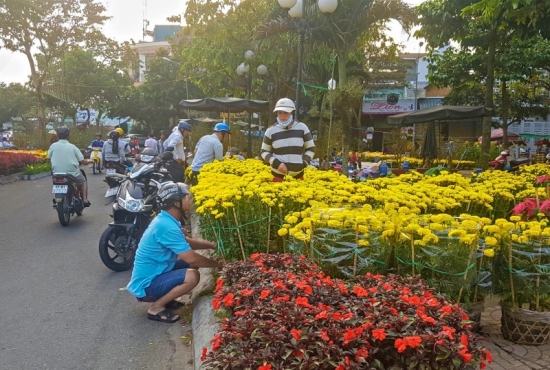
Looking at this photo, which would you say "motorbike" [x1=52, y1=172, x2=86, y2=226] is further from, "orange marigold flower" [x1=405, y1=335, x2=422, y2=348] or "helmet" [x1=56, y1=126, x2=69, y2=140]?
"orange marigold flower" [x1=405, y1=335, x2=422, y2=348]

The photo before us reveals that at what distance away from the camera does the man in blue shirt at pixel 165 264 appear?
5.30m

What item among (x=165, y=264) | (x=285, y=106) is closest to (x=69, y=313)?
(x=165, y=264)

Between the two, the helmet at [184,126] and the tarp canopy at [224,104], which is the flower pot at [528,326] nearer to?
the helmet at [184,126]

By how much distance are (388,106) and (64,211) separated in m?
34.6

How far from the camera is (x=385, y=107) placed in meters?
42.0

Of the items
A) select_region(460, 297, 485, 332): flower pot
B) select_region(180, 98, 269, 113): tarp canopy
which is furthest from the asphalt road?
select_region(180, 98, 269, 113): tarp canopy

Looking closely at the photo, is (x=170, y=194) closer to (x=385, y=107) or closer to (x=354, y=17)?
(x=354, y=17)

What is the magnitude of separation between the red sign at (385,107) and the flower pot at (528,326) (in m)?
38.5

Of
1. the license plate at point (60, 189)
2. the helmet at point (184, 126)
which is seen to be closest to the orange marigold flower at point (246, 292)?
the license plate at point (60, 189)

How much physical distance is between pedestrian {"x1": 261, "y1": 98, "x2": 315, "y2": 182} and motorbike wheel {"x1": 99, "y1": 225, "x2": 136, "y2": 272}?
210 centimetres

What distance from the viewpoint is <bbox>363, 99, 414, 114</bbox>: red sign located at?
4203 cm

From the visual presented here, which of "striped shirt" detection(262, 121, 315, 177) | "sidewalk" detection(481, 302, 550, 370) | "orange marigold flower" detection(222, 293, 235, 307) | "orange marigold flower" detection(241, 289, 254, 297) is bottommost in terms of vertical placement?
"sidewalk" detection(481, 302, 550, 370)

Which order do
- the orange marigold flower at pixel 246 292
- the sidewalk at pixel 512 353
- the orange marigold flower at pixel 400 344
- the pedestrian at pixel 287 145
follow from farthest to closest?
the pedestrian at pixel 287 145, the sidewalk at pixel 512 353, the orange marigold flower at pixel 246 292, the orange marigold flower at pixel 400 344

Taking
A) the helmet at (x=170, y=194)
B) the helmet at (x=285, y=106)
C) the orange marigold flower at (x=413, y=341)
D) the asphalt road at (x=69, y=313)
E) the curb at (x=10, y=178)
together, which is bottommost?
the curb at (x=10, y=178)
